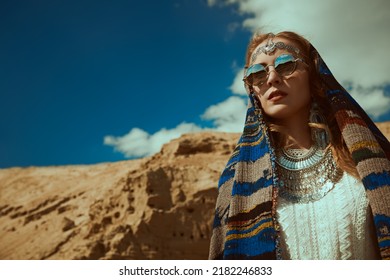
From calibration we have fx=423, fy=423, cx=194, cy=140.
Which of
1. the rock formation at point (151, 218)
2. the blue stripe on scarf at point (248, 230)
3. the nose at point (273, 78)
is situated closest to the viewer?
the blue stripe on scarf at point (248, 230)

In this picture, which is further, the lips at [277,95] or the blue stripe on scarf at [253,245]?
the lips at [277,95]

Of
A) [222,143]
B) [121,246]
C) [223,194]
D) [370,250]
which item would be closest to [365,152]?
[370,250]

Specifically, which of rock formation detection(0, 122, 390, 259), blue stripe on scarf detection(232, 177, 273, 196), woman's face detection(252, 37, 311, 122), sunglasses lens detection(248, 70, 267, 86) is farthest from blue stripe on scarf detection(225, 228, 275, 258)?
rock formation detection(0, 122, 390, 259)

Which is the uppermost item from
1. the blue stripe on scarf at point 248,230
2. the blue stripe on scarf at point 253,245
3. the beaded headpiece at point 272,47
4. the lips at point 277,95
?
the beaded headpiece at point 272,47

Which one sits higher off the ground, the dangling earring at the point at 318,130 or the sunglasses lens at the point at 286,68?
the sunglasses lens at the point at 286,68

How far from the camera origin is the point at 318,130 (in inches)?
60.9

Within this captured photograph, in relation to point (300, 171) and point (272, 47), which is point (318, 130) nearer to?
point (300, 171)

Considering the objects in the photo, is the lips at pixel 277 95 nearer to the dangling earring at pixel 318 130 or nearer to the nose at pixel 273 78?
A: the nose at pixel 273 78

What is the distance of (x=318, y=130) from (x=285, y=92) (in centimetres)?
19

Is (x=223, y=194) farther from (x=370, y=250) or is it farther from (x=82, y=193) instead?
(x=82, y=193)

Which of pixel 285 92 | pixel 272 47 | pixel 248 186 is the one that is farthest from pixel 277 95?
pixel 248 186

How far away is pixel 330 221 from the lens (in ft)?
4.44

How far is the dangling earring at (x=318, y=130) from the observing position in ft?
5.01

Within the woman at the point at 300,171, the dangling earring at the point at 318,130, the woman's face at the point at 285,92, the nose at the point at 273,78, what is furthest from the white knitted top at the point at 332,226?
the nose at the point at 273,78
